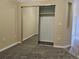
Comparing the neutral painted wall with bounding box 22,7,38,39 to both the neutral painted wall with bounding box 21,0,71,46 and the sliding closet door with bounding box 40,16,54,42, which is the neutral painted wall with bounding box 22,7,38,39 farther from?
the neutral painted wall with bounding box 21,0,71,46

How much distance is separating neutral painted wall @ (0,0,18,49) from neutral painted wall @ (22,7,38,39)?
2.99 ft

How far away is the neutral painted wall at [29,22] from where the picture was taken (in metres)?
7.31

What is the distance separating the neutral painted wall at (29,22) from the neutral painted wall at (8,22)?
0.91 metres

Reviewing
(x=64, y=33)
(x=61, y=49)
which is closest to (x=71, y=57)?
(x=61, y=49)

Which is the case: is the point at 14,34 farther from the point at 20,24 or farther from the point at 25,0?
the point at 25,0

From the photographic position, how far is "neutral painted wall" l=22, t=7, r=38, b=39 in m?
7.31

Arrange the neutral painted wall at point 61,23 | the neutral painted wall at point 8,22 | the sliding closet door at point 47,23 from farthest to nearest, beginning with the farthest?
the sliding closet door at point 47,23 < the neutral painted wall at point 61,23 < the neutral painted wall at point 8,22

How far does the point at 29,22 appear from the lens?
802 cm

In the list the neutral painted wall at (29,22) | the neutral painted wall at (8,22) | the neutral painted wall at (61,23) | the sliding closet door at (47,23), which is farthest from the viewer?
the neutral painted wall at (29,22)

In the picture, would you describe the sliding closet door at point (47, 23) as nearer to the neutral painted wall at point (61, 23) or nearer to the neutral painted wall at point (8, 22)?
the neutral painted wall at point (61, 23)

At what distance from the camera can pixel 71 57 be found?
4664 mm

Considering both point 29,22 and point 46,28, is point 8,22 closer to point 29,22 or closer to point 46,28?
point 46,28

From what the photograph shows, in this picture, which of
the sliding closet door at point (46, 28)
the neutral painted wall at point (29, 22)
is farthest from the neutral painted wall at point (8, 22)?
the sliding closet door at point (46, 28)

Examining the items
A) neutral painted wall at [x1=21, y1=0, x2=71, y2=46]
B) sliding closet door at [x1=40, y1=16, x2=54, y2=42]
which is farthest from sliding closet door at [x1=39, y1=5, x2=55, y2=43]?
neutral painted wall at [x1=21, y1=0, x2=71, y2=46]
